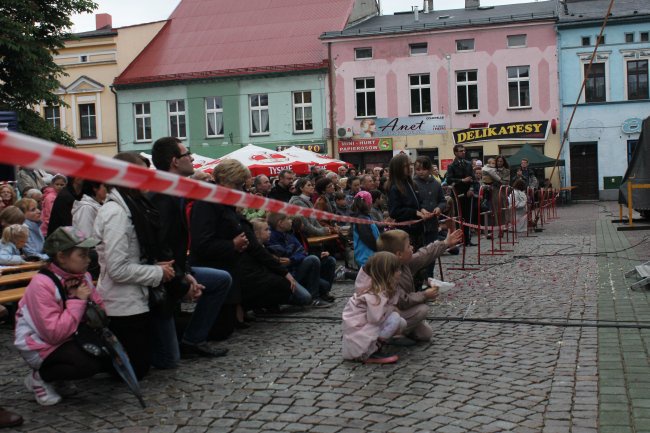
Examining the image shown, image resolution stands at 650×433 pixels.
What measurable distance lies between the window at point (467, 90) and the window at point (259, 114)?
10037 millimetres

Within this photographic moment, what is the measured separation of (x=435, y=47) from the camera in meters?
39.3

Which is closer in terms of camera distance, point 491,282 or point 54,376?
point 54,376

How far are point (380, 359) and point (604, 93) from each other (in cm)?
3540

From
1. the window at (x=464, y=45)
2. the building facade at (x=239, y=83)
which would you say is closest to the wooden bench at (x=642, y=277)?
the window at (x=464, y=45)

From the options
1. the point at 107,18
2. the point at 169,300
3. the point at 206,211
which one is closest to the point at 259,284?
the point at 206,211

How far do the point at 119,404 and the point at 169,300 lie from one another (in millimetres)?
1057

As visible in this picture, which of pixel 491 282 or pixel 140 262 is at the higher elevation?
pixel 140 262

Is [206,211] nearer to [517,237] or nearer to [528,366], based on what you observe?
[528,366]

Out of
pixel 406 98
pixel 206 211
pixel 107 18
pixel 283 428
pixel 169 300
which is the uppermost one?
pixel 107 18

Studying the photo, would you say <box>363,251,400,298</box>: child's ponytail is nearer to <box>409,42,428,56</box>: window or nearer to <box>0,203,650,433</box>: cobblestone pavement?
<box>0,203,650,433</box>: cobblestone pavement

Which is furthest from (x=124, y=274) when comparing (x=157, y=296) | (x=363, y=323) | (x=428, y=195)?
(x=428, y=195)

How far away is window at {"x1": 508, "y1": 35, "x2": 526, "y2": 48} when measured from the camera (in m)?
38.5

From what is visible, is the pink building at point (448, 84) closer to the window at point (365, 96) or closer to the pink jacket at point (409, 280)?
the window at point (365, 96)

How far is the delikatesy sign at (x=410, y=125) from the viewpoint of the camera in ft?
129
